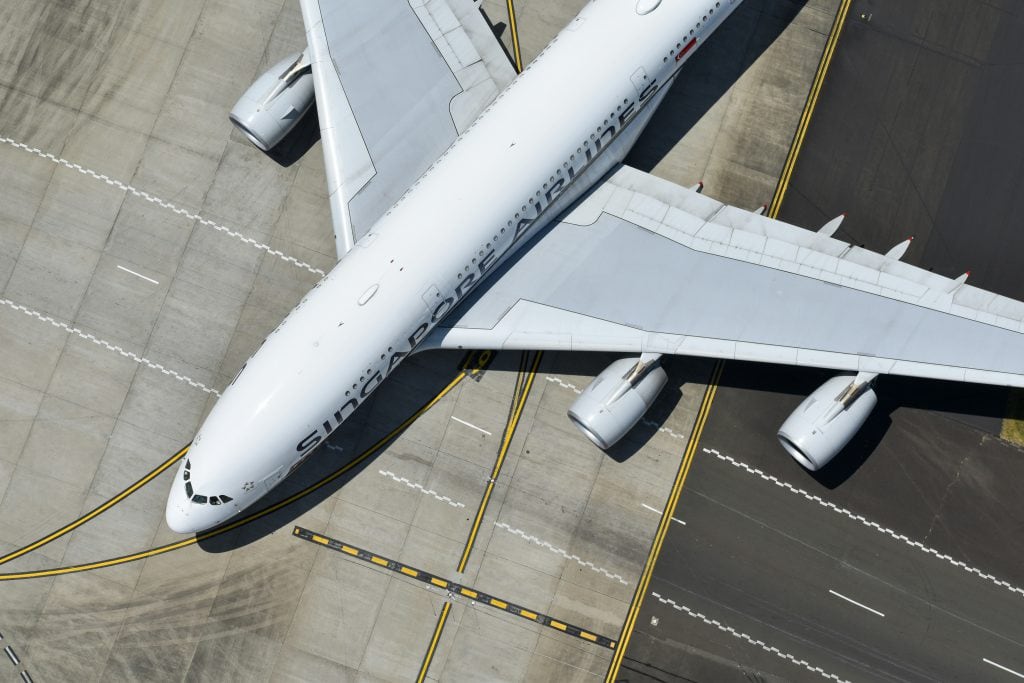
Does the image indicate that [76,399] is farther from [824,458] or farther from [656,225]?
[824,458]

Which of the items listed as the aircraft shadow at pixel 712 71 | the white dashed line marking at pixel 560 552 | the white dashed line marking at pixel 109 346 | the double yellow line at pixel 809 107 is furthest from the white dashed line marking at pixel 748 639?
the white dashed line marking at pixel 109 346

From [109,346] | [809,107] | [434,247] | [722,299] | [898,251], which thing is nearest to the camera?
[434,247]

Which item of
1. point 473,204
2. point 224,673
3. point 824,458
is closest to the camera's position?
point 473,204

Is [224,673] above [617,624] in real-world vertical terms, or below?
below

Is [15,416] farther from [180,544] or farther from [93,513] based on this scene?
[180,544]

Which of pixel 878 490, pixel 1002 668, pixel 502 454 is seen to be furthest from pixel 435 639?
pixel 1002 668

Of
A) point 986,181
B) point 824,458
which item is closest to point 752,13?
point 986,181
